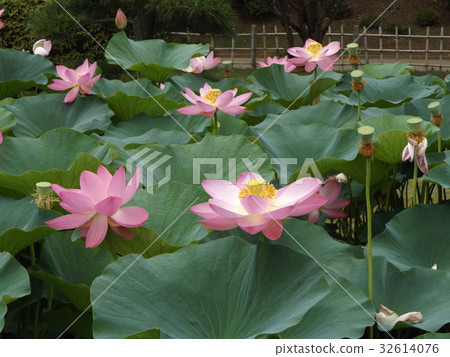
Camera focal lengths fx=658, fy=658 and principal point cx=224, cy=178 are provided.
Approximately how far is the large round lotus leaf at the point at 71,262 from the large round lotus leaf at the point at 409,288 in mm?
449

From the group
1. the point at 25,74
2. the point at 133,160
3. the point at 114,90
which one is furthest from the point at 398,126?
the point at 25,74

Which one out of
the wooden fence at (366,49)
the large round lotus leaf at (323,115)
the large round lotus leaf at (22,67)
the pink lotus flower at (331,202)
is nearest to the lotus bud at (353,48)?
the large round lotus leaf at (323,115)

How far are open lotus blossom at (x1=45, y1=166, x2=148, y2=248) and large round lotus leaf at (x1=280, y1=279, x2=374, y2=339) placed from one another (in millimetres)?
300

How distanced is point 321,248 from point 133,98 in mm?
892

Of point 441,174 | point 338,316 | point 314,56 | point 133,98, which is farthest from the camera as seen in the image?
point 314,56

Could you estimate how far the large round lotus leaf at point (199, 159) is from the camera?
4.53ft

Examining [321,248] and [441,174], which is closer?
[321,248]

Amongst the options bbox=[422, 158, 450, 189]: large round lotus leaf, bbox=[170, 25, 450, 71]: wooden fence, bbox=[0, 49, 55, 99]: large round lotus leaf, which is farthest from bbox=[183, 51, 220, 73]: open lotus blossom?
bbox=[170, 25, 450, 71]: wooden fence

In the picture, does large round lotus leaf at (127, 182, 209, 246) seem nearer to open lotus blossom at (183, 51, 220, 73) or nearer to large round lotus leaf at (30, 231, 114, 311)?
large round lotus leaf at (30, 231, 114, 311)

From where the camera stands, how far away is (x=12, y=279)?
103 cm

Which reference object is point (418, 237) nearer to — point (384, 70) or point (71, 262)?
point (71, 262)

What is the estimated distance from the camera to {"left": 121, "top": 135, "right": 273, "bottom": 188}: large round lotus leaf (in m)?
1.38

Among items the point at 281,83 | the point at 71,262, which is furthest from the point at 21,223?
the point at 281,83

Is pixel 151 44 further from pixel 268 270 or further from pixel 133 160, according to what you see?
pixel 268 270
